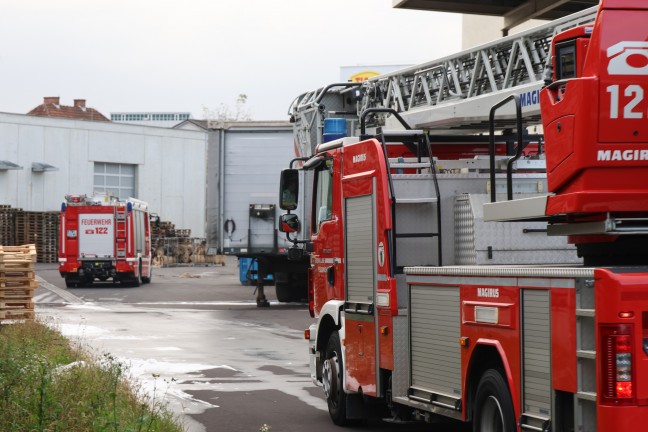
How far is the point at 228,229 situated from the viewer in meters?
29.3

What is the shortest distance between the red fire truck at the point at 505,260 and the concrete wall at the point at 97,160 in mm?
53249

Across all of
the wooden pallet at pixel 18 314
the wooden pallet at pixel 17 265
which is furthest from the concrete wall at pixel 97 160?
the wooden pallet at pixel 18 314

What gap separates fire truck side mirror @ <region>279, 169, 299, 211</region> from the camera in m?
12.9

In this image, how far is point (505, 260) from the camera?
32.8 ft

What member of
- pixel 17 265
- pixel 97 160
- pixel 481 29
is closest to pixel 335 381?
pixel 17 265

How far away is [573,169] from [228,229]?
22202 millimetres

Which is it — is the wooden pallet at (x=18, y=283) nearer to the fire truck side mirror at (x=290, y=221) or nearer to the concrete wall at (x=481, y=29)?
the fire truck side mirror at (x=290, y=221)

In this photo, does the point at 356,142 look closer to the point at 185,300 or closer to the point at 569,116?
the point at 569,116

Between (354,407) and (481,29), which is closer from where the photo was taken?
(354,407)

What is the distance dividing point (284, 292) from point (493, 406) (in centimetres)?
2368

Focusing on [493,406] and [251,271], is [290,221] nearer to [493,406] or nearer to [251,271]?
[493,406]

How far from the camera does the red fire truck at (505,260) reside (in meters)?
6.90

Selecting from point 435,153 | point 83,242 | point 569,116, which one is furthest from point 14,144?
point 569,116

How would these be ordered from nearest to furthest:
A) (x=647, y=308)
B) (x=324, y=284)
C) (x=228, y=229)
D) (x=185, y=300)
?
(x=647, y=308) → (x=324, y=284) → (x=228, y=229) → (x=185, y=300)
